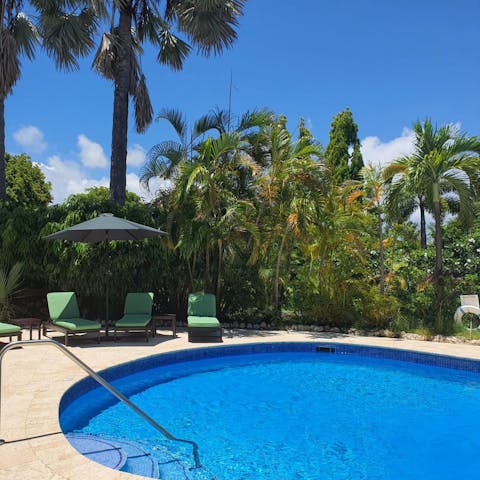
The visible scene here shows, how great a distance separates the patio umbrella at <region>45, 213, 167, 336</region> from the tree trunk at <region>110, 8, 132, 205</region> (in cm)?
287

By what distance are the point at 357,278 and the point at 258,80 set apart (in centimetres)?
627

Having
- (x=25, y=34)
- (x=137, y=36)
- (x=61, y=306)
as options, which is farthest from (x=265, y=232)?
(x=25, y=34)

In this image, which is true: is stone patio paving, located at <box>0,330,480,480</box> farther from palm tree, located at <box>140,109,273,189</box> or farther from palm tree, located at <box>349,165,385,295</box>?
palm tree, located at <box>140,109,273,189</box>

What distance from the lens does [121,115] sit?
43.5ft

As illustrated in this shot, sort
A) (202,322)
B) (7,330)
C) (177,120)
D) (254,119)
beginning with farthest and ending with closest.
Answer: (177,120) → (254,119) → (202,322) → (7,330)

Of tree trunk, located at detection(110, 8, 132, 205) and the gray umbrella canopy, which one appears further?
tree trunk, located at detection(110, 8, 132, 205)

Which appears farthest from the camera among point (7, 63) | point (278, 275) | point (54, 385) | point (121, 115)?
point (7, 63)

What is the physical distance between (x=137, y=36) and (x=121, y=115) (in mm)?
3159

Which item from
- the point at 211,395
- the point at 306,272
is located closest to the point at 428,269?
the point at 306,272

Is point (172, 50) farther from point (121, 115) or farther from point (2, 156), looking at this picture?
point (2, 156)

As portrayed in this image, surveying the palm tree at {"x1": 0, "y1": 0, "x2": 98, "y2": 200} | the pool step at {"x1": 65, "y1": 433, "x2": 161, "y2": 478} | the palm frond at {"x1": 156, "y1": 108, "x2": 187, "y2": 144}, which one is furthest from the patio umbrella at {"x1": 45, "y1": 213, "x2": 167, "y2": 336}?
the palm tree at {"x1": 0, "y1": 0, "x2": 98, "y2": 200}

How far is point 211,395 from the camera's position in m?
7.02

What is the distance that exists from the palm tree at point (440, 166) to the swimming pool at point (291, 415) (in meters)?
4.02

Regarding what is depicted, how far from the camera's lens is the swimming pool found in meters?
4.65
